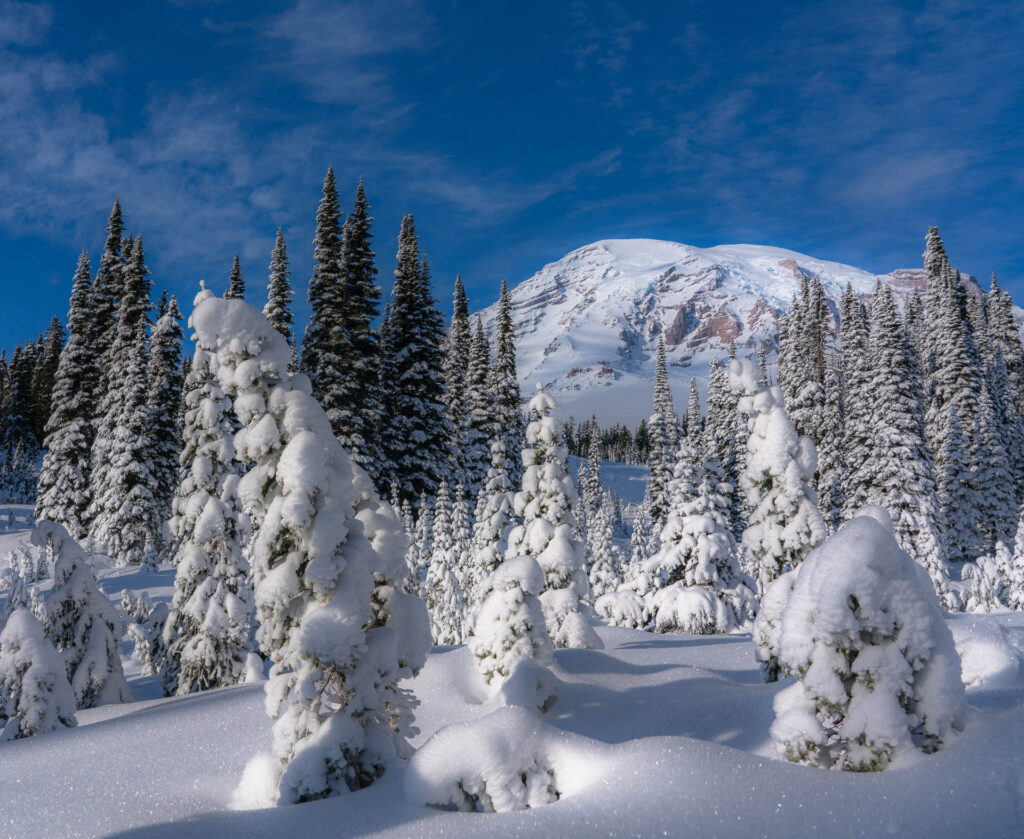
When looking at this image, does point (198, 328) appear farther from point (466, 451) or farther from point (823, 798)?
point (466, 451)

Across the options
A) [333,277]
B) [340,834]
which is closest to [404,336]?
[333,277]

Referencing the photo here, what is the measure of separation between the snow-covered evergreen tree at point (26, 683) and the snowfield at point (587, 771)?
3.76ft

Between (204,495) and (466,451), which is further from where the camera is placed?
(466,451)

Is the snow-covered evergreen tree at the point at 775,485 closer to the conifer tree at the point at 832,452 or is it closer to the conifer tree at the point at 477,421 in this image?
the conifer tree at the point at 832,452

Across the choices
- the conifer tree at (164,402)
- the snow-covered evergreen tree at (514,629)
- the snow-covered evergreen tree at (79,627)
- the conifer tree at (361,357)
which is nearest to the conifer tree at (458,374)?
the conifer tree at (361,357)

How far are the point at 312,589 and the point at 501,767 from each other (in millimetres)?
2550

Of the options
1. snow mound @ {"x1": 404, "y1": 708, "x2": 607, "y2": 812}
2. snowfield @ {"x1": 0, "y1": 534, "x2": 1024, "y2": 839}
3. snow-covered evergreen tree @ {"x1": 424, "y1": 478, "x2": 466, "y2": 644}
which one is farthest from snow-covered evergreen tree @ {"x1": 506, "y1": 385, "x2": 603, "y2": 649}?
snow mound @ {"x1": 404, "y1": 708, "x2": 607, "y2": 812}

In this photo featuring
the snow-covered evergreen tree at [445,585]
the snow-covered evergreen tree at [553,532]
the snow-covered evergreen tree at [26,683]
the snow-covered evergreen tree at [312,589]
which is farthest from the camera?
the snow-covered evergreen tree at [445,585]

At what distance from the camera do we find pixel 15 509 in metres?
38.7

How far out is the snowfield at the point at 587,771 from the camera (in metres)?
3.12

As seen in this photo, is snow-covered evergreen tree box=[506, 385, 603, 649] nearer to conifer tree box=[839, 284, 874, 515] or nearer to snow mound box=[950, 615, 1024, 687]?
snow mound box=[950, 615, 1024, 687]

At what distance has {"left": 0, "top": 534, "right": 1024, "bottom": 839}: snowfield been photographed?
10.3ft

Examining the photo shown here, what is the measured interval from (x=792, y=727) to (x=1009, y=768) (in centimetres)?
104

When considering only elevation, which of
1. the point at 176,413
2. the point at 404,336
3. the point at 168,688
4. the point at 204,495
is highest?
the point at 404,336
